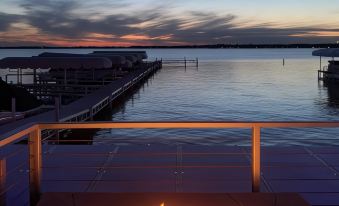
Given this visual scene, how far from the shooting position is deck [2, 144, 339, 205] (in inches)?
194

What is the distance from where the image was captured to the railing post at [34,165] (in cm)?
402

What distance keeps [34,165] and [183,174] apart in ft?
6.73

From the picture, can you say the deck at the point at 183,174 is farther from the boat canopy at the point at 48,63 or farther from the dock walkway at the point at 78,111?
the boat canopy at the point at 48,63

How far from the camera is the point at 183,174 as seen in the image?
562 cm

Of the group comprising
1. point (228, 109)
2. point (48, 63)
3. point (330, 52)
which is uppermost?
point (330, 52)

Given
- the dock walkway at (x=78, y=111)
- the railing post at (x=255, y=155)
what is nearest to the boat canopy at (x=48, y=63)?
the dock walkway at (x=78, y=111)

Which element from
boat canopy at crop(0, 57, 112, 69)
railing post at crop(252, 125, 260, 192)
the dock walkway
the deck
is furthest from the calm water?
railing post at crop(252, 125, 260, 192)

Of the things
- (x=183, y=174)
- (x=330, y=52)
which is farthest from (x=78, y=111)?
(x=330, y=52)

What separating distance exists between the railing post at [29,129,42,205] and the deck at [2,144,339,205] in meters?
0.45

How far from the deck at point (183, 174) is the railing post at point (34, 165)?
45cm

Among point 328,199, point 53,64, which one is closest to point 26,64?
point 53,64

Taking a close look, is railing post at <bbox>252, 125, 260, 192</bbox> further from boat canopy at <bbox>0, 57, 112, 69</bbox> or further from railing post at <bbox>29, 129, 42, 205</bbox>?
boat canopy at <bbox>0, 57, 112, 69</bbox>

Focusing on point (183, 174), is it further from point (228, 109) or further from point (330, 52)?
→ point (330, 52)

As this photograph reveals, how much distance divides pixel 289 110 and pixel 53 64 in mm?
13611
